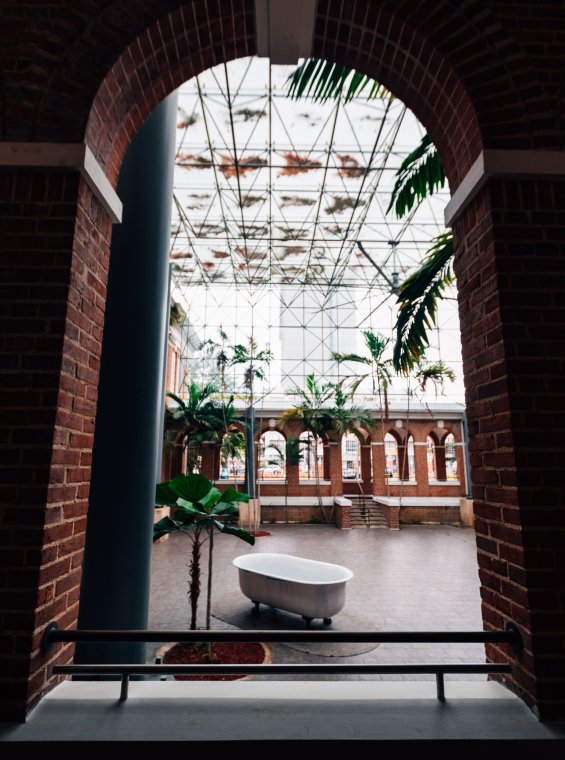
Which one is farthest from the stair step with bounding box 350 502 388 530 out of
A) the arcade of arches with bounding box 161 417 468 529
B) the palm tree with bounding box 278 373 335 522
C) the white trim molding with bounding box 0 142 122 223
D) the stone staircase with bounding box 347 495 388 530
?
the white trim molding with bounding box 0 142 122 223

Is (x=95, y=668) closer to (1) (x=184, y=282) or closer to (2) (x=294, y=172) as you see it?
(2) (x=294, y=172)

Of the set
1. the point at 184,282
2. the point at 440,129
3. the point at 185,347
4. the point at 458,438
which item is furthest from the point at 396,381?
the point at 440,129

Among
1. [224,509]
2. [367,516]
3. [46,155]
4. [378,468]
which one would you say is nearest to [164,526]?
[224,509]

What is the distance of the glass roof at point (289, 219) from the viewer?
11.9 m

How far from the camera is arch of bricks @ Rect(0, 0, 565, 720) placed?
1.64 m

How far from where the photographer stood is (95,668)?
162cm

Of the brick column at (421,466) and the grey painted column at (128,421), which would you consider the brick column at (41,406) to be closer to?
the grey painted column at (128,421)

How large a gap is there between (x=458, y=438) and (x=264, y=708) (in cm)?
1827

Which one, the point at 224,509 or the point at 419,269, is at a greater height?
the point at 419,269

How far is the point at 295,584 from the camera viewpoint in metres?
6.21

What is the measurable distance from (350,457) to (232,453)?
19.4ft

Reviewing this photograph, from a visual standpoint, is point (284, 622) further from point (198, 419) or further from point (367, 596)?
point (198, 419)

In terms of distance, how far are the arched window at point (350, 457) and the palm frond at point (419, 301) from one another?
13375 mm

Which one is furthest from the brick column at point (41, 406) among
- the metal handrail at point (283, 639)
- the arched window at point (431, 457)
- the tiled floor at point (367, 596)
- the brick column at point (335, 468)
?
the arched window at point (431, 457)
